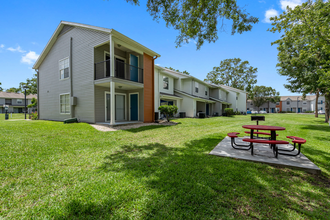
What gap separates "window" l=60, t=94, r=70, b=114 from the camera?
1192cm

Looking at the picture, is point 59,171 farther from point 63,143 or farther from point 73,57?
point 73,57

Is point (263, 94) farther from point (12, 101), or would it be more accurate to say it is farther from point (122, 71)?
point (12, 101)

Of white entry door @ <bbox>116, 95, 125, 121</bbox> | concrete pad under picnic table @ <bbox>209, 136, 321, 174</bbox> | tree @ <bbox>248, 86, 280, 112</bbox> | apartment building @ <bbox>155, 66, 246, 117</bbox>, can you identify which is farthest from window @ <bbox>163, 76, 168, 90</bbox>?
tree @ <bbox>248, 86, 280, 112</bbox>

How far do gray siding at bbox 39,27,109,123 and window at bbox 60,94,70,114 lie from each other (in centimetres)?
36

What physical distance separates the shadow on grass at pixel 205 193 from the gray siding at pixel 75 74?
841 cm

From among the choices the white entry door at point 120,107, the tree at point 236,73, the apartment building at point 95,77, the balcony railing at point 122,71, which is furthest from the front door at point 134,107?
the tree at point 236,73

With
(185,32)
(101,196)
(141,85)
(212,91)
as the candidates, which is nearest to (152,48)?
(141,85)

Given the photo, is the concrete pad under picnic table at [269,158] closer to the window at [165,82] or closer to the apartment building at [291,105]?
the window at [165,82]

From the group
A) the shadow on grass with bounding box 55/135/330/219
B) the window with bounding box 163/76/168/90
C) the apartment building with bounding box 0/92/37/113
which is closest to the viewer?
the shadow on grass with bounding box 55/135/330/219

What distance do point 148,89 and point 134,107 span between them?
1.99m

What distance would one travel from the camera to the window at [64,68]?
→ 39.5 ft

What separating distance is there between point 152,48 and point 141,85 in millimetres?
3478

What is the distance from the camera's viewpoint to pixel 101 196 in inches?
88.3

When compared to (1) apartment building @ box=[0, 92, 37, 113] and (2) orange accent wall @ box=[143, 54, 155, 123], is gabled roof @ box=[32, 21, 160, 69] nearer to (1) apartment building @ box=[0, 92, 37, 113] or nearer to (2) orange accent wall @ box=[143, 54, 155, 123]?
(2) orange accent wall @ box=[143, 54, 155, 123]
